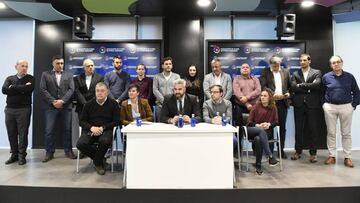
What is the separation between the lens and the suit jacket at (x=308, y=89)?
4.44 metres

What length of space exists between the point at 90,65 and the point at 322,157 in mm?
3808

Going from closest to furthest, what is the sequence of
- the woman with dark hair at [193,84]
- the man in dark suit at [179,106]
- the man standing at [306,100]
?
the man in dark suit at [179,106]
the man standing at [306,100]
the woman with dark hair at [193,84]

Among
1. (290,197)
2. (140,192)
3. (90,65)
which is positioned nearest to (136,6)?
(90,65)

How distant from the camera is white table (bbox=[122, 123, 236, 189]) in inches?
123

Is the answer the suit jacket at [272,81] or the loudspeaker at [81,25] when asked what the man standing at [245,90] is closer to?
the suit jacket at [272,81]

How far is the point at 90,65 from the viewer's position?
177 inches

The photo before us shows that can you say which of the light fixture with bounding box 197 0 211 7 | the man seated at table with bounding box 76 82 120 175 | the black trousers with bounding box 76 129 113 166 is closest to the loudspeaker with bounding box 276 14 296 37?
the light fixture with bounding box 197 0 211 7

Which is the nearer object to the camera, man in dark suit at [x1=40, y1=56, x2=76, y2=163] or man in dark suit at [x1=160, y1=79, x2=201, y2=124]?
man in dark suit at [x1=160, y1=79, x2=201, y2=124]

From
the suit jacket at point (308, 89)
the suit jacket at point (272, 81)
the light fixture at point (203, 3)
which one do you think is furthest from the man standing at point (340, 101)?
the light fixture at point (203, 3)

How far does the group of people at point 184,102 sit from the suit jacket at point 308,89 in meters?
0.01

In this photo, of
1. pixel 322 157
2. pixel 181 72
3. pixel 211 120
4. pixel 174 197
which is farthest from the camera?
pixel 181 72

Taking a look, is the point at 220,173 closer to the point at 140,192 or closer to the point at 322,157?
the point at 140,192

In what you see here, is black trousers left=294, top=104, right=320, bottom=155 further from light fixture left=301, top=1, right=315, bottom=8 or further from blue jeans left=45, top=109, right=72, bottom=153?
blue jeans left=45, top=109, right=72, bottom=153

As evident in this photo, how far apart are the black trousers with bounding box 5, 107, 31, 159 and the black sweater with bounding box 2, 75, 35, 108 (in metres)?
0.08
